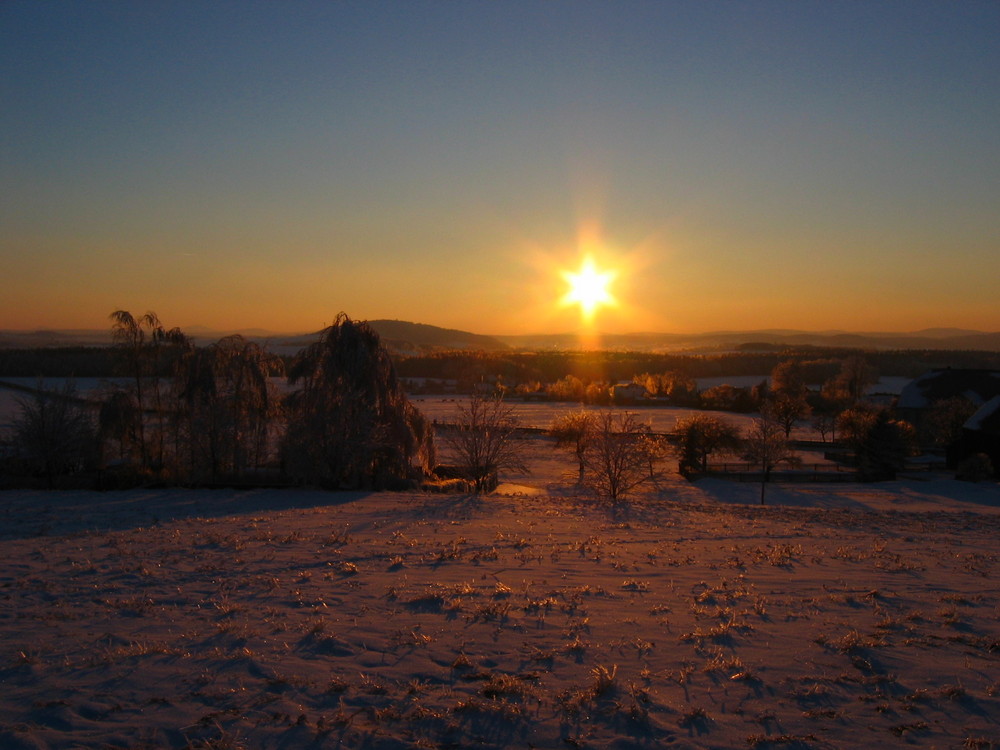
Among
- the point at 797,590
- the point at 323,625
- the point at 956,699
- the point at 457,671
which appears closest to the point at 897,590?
the point at 797,590

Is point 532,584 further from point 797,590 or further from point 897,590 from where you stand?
point 897,590

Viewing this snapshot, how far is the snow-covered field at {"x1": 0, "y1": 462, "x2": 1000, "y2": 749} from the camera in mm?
5383

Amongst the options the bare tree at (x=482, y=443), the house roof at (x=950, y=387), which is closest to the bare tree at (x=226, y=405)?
the bare tree at (x=482, y=443)

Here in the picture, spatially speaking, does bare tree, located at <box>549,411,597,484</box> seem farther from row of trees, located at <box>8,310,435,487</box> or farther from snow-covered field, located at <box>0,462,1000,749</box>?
snow-covered field, located at <box>0,462,1000,749</box>

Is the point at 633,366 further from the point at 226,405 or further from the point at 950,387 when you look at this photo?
the point at 226,405

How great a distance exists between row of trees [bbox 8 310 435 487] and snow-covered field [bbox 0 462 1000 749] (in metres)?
10.4

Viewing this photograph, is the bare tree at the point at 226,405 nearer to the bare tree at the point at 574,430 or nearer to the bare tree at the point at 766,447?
the bare tree at the point at 574,430

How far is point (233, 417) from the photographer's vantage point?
86.4 ft

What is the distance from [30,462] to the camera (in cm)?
2567

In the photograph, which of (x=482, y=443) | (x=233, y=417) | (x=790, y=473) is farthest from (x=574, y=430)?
(x=233, y=417)

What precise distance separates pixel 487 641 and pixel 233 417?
2170 centimetres

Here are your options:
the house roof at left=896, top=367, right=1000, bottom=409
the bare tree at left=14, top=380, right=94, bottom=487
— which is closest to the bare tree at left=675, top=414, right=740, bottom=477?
the house roof at left=896, top=367, right=1000, bottom=409

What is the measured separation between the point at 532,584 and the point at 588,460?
73.5 ft

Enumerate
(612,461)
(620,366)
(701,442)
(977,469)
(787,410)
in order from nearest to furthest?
(612,461)
(977,469)
(701,442)
(787,410)
(620,366)
